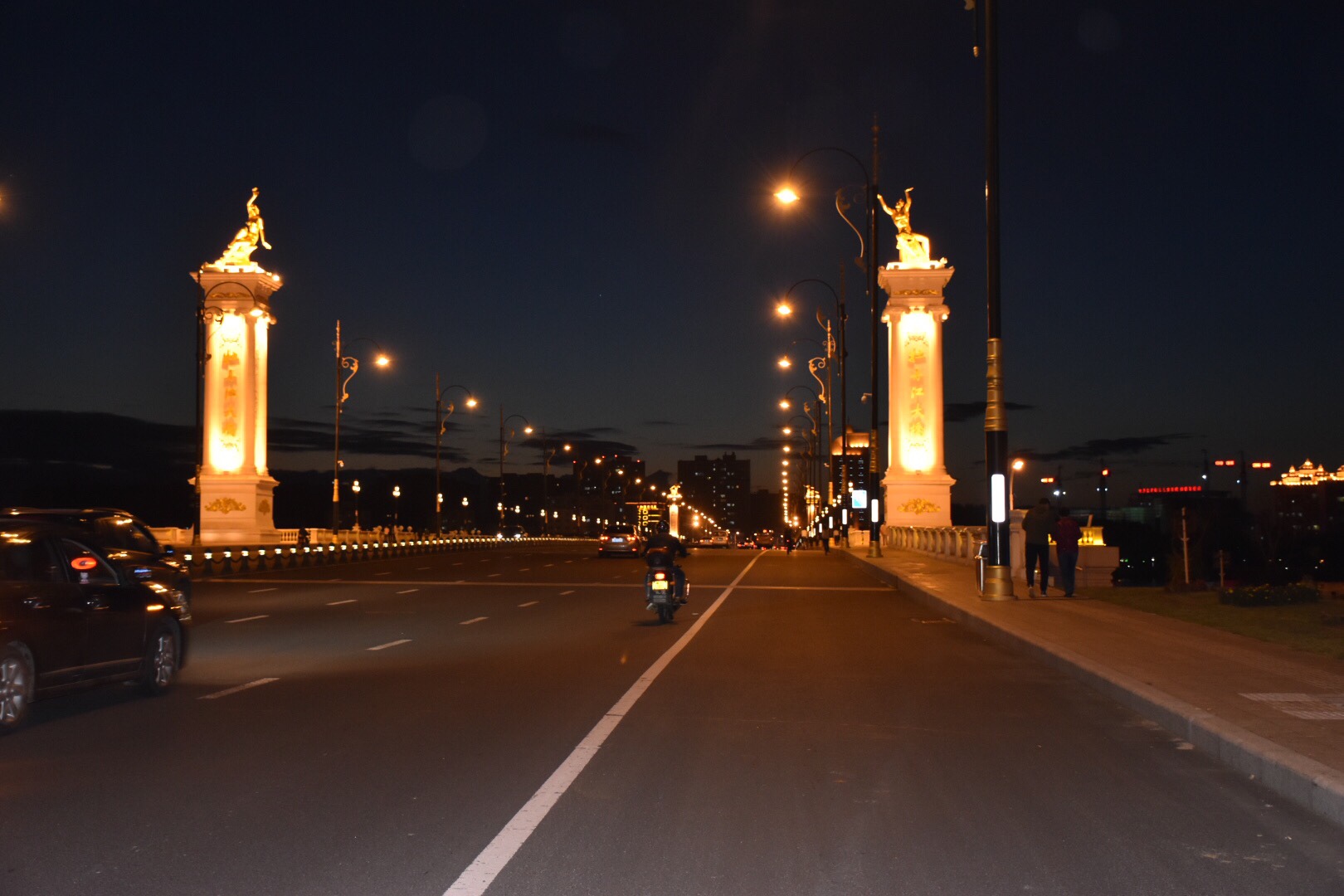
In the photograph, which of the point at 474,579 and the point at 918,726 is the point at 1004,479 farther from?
the point at 474,579

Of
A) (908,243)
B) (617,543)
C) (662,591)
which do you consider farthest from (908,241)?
Result: (662,591)

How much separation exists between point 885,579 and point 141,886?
31.4 meters

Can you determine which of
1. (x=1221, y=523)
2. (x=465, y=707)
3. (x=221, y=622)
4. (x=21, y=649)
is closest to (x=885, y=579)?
(x=221, y=622)

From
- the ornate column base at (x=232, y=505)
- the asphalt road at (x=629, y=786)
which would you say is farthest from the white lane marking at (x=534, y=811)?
the ornate column base at (x=232, y=505)

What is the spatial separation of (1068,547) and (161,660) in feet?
57.2

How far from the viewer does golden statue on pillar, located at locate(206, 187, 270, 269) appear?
70875 millimetres

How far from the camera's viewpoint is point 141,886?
6070 millimetres

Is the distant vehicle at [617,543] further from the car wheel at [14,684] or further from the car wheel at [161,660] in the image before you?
the car wheel at [14,684]

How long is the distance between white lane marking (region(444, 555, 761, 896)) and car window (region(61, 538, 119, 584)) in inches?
189

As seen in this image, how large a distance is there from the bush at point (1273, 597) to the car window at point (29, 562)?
16594 millimetres

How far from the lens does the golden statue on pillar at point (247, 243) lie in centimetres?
7088

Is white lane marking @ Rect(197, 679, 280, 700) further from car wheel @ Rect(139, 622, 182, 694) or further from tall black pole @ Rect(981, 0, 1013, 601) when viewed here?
tall black pole @ Rect(981, 0, 1013, 601)

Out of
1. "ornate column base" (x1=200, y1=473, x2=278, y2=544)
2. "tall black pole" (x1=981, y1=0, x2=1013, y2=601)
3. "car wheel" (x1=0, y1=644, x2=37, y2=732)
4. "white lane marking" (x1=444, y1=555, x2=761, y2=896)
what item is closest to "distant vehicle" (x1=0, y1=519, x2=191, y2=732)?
"car wheel" (x1=0, y1=644, x2=37, y2=732)

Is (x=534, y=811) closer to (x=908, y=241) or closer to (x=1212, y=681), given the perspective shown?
(x=1212, y=681)
